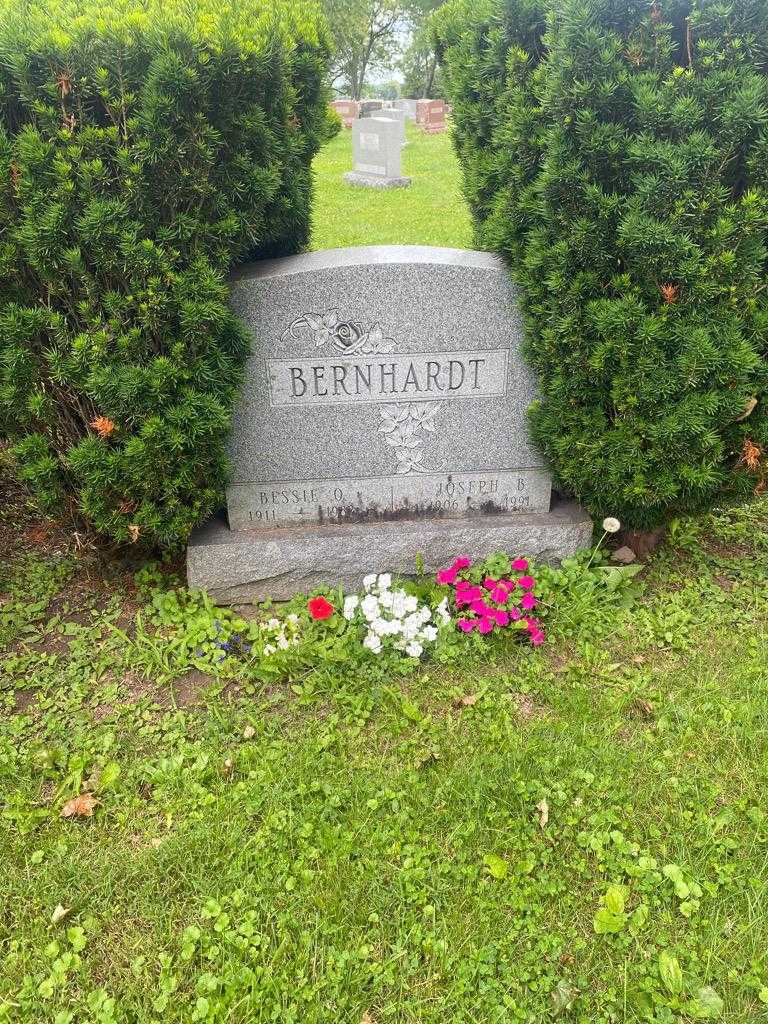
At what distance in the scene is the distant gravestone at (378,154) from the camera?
13.1 metres

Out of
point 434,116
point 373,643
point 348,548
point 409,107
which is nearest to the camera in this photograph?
point 373,643

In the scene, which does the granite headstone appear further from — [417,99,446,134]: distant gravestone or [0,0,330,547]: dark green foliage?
[0,0,330,547]: dark green foliage

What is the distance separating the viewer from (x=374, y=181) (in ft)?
44.2

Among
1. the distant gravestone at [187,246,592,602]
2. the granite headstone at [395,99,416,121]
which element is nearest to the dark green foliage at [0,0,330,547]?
the distant gravestone at [187,246,592,602]

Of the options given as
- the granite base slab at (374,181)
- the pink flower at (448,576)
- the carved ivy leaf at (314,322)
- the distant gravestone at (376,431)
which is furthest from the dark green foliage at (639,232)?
the granite base slab at (374,181)

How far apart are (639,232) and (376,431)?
52.4 inches

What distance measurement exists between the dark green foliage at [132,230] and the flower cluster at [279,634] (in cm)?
55

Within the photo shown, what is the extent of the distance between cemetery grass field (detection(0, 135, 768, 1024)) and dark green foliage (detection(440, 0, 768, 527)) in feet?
2.21

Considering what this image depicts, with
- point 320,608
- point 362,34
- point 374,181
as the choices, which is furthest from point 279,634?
point 362,34

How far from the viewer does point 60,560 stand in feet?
12.3

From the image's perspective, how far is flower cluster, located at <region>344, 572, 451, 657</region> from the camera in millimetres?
3086

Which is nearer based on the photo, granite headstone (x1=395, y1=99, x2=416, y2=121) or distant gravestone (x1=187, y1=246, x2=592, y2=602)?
distant gravestone (x1=187, y1=246, x2=592, y2=602)

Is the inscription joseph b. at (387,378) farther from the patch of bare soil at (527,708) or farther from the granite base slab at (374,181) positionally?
the granite base slab at (374,181)

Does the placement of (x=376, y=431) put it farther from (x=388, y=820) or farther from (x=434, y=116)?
(x=434, y=116)
